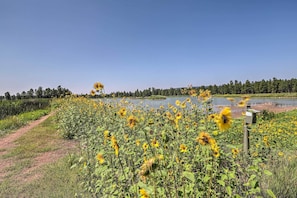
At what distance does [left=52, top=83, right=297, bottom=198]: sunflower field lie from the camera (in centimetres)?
115

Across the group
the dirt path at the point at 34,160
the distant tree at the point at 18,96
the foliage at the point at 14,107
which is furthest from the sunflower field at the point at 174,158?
the distant tree at the point at 18,96

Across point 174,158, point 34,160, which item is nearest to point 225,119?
point 174,158

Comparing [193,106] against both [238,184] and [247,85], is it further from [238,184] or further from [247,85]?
[247,85]

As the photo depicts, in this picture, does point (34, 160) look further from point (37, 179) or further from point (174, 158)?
point (174, 158)

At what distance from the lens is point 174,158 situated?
5.03 ft

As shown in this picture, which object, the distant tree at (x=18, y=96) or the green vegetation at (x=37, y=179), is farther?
the distant tree at (x=18, y=96)

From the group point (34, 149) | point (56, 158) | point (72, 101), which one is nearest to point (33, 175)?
point (56, 158)

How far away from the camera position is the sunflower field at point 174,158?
115cm

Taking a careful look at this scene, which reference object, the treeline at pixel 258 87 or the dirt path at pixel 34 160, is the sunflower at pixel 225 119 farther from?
the treeline at pixel 258 87

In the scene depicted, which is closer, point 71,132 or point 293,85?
point 71,132

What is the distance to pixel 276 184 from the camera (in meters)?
2.11

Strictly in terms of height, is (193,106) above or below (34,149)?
above

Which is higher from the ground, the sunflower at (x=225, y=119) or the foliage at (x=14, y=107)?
the sunflower at (x=225, y=119)

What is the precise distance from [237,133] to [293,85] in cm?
4912
